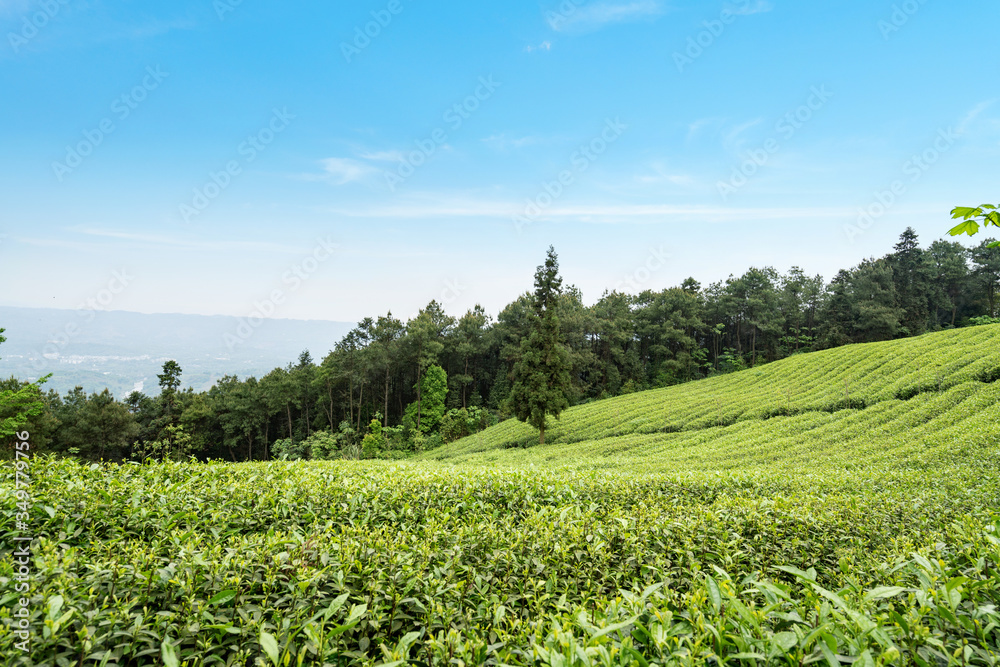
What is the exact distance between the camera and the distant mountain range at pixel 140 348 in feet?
107

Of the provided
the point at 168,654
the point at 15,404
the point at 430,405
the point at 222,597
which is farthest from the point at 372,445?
the point at 168,654

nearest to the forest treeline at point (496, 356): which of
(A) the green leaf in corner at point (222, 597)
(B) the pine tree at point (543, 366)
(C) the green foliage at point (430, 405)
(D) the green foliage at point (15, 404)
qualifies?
(C) the green foliage at point (430, 405)

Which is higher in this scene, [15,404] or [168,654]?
[15,404]

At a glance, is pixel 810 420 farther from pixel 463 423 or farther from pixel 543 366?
pixel 463 423

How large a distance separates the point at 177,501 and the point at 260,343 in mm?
165821

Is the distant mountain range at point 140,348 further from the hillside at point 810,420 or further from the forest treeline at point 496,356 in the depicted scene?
the hillside at point 810,420

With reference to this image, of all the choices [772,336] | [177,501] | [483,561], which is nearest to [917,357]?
[483,561]

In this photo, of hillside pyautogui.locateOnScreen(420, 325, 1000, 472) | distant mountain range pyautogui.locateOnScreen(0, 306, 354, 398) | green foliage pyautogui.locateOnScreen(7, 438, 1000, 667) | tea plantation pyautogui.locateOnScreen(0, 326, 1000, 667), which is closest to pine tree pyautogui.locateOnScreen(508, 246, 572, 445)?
hillside pyautogui.locateOnScreen(420, 325, 1000, 472)

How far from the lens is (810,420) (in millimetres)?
17156

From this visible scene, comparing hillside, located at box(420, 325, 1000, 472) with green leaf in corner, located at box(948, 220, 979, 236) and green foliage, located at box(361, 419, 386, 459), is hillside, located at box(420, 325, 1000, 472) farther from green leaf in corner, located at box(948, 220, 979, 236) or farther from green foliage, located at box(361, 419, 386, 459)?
green leaf in corner, located at box(948, 220, 979, 236)

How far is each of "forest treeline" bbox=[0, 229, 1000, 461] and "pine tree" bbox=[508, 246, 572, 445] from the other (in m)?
13.1

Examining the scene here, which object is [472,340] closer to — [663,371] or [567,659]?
[663,371]

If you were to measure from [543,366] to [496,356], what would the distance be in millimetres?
26065

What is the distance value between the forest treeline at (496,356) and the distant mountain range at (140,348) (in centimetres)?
348
